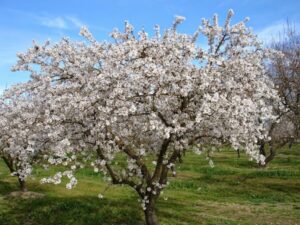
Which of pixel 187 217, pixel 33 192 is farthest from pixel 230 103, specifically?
pixel 33 192

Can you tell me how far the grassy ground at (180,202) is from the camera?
75.3 ft

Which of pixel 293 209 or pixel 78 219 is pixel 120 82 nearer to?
pixel 78 219

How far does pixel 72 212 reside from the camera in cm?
2325

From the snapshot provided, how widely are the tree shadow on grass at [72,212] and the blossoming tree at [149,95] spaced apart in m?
3.59

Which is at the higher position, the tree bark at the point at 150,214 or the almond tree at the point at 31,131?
the almond tree at the point at 31,131

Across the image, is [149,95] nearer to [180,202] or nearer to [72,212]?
[72,212]

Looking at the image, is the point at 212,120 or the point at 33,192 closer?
the point at 212,120

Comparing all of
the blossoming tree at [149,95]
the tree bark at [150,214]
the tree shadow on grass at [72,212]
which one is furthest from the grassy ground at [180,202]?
the blossoming tree at [149,95]

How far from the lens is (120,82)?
15.6 metres

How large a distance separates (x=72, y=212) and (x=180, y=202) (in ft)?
27.3

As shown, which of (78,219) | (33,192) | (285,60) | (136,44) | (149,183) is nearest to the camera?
(136,44)

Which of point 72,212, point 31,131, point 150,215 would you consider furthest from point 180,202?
point 31,131

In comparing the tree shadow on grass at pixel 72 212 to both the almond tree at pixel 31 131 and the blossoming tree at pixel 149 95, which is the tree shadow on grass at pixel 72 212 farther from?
the almond tree at pixel 31 131

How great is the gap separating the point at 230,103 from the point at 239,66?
7.29 feet
